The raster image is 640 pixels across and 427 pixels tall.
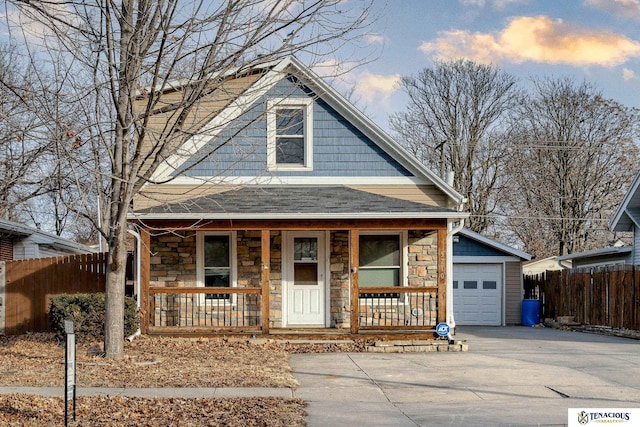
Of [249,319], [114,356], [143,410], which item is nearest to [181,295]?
[249,319]

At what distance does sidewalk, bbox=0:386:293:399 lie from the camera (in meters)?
9.03

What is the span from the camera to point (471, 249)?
974 inches

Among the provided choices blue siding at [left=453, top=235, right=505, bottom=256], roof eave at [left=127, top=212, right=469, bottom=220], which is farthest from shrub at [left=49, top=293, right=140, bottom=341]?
blue siding at [left=453, top=235, right=505, bottom=256]

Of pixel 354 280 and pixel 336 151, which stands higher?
pixel 336 151

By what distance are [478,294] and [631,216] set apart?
552 centimetres

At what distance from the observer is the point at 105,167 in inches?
584

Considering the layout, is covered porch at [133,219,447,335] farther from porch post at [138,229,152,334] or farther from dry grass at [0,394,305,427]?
dry grass at [0,394,305,427]

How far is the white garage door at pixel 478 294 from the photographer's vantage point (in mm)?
24875

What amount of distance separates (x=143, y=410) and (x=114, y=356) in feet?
12.9

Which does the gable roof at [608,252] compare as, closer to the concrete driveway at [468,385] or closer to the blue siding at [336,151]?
the concrete driveway at [468,385]

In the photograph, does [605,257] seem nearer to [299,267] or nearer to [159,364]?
[299,267]

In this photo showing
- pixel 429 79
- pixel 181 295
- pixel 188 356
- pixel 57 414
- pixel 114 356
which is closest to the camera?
pixel 57 414

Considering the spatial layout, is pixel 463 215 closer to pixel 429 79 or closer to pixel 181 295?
pixel 181 295

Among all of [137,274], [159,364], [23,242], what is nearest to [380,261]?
[137,274]
